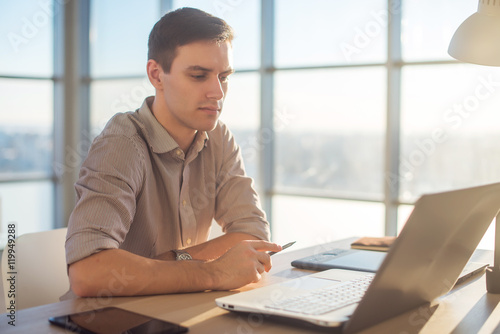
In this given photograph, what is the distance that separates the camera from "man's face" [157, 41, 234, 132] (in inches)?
68.9

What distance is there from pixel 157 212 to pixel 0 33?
4043 mm

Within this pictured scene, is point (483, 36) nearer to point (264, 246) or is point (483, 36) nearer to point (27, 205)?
point (264, 246)

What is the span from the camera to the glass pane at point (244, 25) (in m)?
4.62

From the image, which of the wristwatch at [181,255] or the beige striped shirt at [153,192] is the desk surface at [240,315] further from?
the wristwatch at [181,255]

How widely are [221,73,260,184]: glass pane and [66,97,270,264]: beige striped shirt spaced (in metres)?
2.61

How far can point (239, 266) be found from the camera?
1.35 meters

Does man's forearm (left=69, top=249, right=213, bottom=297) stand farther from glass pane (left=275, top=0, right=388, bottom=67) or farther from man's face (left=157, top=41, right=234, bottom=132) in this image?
glass pane (left=275, top=0, right=388, bottom=67)

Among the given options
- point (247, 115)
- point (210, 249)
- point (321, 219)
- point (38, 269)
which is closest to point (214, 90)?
point (210, 249)

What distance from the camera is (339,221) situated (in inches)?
172

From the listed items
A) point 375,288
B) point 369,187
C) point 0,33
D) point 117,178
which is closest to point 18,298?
point 117,178

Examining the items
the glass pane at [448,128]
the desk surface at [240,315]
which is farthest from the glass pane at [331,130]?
the desk surface at [240,315]

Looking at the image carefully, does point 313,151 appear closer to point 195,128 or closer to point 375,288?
point 195,128

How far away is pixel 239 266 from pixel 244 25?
361cm

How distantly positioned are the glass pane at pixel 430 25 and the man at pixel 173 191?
91.0 inches
